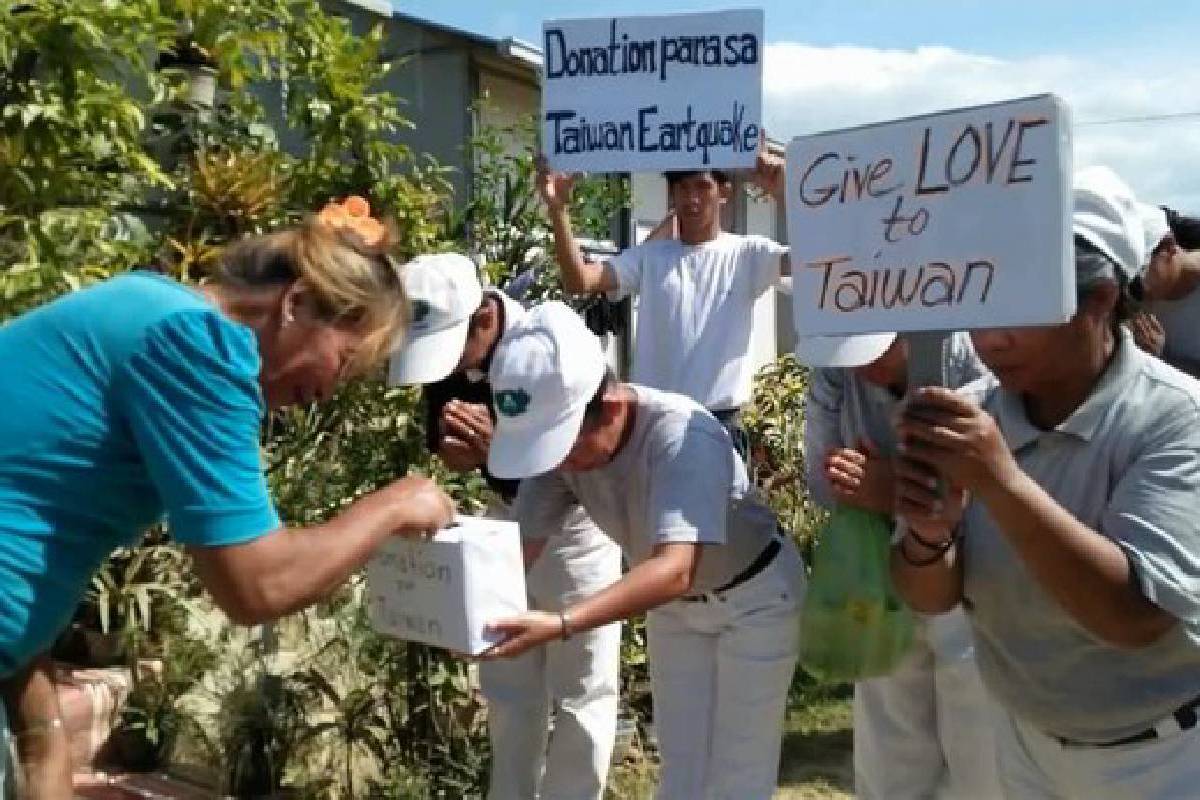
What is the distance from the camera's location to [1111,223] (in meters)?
2.16

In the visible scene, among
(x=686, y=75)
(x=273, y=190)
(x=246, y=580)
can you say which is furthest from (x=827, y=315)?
(x=273, y=190)

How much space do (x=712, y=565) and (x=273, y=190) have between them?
10.9 feet

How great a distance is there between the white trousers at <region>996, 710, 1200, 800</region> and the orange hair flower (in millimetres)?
1390

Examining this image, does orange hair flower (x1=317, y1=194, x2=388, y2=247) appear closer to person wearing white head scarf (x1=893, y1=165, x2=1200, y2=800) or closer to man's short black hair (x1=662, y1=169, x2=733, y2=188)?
person wearing white head scarf (x1=893, y1=165, x2=1200, y2=800)

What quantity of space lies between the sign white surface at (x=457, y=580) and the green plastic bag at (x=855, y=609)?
608 millimetres

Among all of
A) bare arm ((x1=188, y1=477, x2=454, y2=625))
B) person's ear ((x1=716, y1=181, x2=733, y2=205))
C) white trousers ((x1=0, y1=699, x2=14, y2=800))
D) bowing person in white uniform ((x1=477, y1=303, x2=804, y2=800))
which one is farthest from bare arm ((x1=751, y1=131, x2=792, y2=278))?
white trousers ((x1=0, y1=699, x2=14, y2=800))

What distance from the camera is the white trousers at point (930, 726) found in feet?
12.0

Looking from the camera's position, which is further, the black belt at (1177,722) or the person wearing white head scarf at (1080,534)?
the black belt at (1177,722)

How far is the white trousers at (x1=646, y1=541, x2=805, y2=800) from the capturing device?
3.35 m

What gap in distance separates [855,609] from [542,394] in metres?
0.77

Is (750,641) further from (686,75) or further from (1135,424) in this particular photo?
(686,75)

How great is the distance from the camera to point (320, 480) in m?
5.00

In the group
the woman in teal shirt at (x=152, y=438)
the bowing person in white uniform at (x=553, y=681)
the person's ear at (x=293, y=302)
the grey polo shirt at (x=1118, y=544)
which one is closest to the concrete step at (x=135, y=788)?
the bowing person in white uniform at (x=553, y=681)

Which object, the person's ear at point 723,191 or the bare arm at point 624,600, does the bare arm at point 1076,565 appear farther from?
the person's ear at point 723,191
